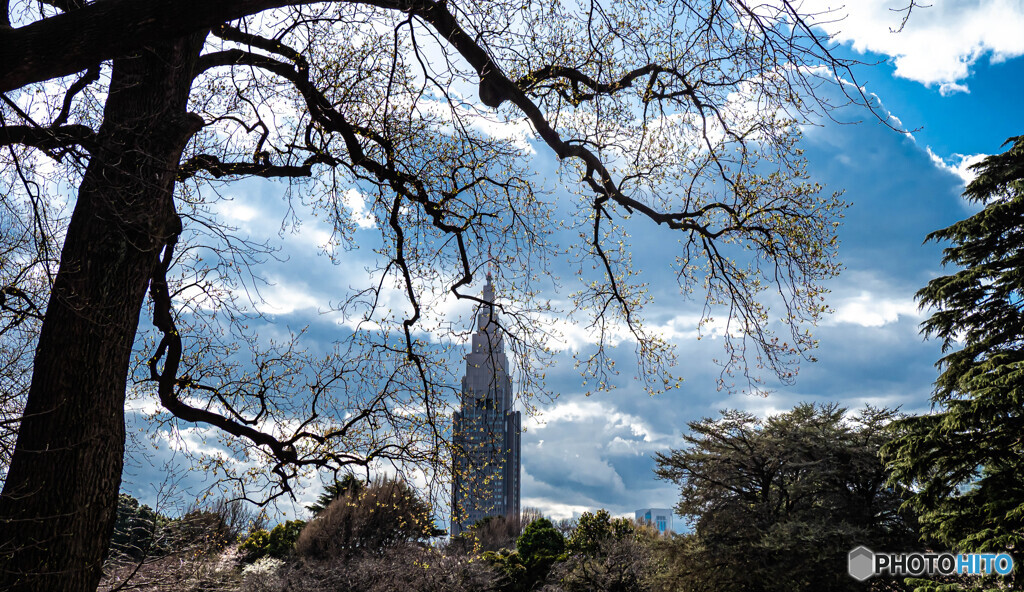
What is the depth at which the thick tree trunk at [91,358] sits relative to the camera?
362 centimetres

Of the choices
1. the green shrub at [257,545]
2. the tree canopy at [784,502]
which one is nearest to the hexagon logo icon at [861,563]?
the tree canopy at [784,502]

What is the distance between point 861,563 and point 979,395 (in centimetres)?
416

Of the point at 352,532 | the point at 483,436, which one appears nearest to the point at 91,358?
Result: the point at 483,436

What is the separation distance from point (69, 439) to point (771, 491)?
46.2 ft

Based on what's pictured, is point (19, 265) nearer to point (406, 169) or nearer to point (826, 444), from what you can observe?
point (406, 169)

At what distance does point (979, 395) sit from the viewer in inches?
408

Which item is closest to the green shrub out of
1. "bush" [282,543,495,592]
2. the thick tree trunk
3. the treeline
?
the treeline

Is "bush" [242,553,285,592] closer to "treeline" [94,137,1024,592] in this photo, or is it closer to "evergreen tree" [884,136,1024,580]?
"treeline" [94,137,1024,592]

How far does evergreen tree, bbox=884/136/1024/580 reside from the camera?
33.4 ft

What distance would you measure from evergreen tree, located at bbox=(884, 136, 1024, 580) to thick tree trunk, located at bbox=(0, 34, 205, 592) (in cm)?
1206

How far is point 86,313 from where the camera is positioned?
395cm

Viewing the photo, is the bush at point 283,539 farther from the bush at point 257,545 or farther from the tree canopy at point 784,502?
the tree canopy at point 784,502

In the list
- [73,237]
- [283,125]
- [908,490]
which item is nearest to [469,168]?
[283,125]

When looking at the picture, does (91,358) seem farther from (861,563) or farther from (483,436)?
(861,563)
